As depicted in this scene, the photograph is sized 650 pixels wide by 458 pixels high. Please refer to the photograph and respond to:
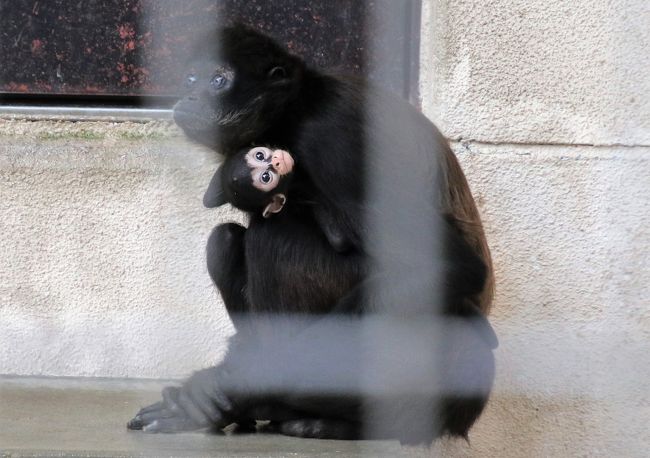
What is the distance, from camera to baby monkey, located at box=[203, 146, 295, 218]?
5.49 feet

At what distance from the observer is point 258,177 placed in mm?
1673

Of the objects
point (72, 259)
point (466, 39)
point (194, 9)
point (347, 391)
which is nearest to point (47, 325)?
point (72, 259)

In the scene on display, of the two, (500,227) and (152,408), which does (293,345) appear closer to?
(152,408)

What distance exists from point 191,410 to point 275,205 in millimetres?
A: 357

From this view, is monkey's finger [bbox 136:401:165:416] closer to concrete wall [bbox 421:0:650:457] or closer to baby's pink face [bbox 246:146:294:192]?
baby's pink face [bbox 246:146:294:192]

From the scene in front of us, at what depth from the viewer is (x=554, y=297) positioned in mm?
2271

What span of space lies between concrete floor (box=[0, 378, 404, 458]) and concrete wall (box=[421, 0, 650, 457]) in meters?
0.65

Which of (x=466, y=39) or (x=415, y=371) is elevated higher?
(x=466, y=39)

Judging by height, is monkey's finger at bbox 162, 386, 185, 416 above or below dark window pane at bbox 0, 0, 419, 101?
below

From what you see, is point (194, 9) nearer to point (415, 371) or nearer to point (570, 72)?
point (570, 72)

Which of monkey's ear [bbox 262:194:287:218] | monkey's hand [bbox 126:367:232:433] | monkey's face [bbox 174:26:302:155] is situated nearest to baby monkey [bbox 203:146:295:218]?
monkey's ear [bbox 262:194:287:218]

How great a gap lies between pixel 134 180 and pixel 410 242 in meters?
0.84

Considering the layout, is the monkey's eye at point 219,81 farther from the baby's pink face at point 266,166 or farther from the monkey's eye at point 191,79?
the baby's pink face at point 266,166

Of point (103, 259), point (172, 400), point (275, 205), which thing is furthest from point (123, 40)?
point (172, 400)
